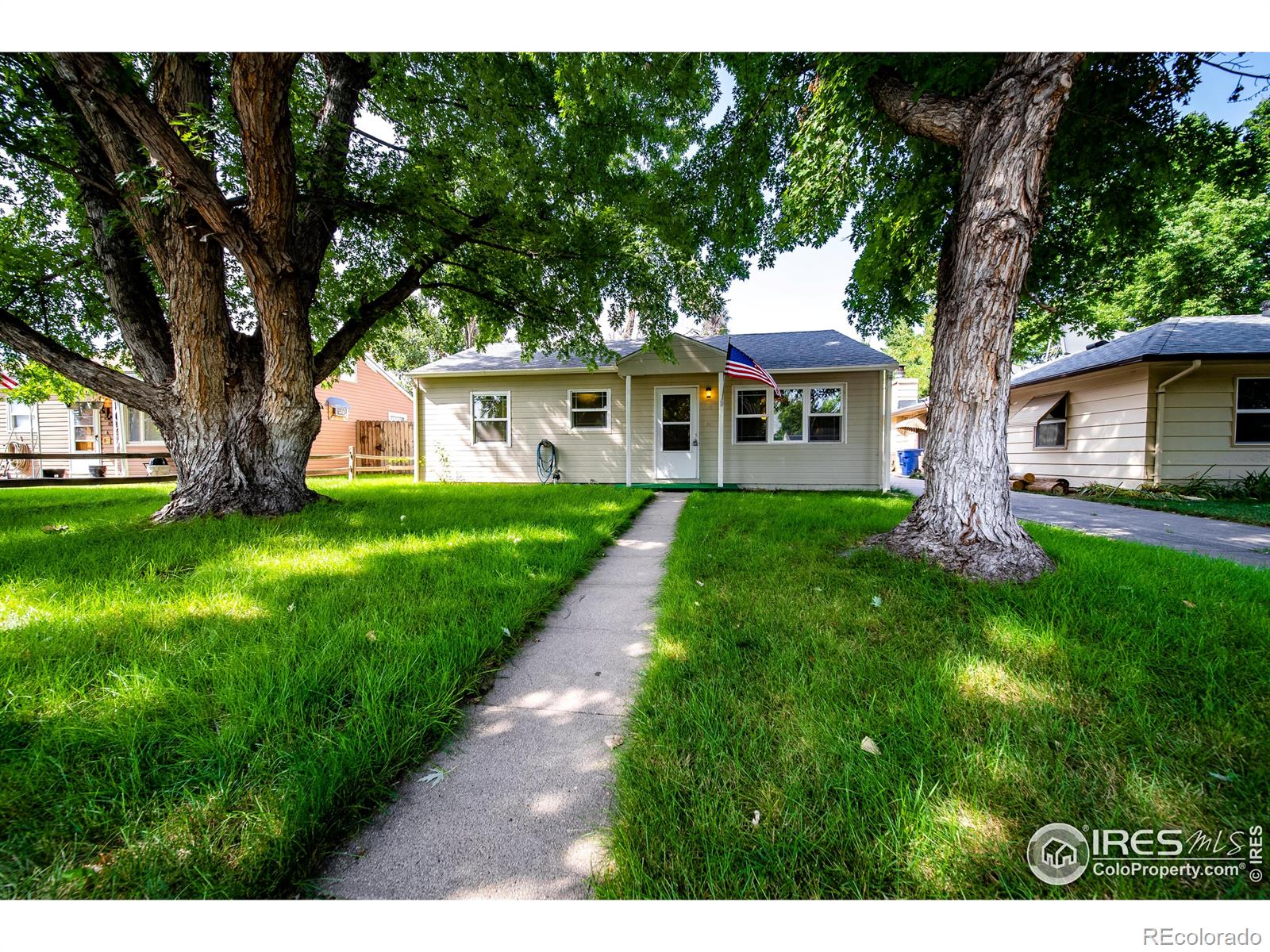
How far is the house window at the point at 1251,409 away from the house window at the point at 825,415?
731cm

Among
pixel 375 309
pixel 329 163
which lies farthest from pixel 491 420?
pixel 329 163

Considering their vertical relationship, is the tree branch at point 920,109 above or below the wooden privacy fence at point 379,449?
above

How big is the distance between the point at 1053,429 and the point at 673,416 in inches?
384

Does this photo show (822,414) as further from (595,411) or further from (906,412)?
(906,412)

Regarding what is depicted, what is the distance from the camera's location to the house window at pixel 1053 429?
10885 millimetres

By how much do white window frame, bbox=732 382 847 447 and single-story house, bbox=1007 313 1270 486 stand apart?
209 inches

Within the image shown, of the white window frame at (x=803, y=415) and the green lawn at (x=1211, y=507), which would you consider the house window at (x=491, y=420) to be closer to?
the white window frame at (x=803, y=415)

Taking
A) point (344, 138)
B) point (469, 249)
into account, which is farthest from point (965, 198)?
point (344, 138)

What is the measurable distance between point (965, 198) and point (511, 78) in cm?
483

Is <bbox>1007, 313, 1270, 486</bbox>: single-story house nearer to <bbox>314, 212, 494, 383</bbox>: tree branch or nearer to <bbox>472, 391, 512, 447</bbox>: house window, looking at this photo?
<bbox>314, 212, 494, 383</bbox>: tree branch

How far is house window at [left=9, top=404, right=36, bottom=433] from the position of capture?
45.5 ft

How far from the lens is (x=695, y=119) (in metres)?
5.37

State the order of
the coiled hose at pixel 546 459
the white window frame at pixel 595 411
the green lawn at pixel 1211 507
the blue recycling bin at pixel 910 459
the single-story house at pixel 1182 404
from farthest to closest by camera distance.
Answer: the blue recycling bin at pixel 910 459, the coiled hose at pixel 546 459, the white window frame at pixel 595 411, the single-story house at pixel 1182 404, the green lawn at pixel 1211 507

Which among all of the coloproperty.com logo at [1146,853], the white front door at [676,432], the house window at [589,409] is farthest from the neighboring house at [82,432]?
the coloproperty.com logo at [1146,853]
